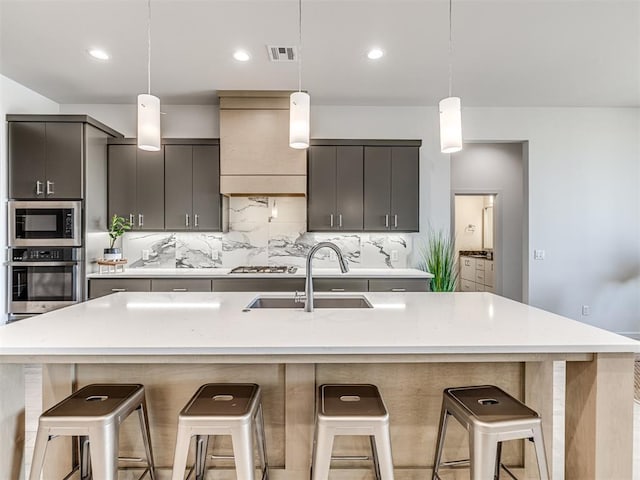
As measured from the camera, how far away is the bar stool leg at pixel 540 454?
140cm

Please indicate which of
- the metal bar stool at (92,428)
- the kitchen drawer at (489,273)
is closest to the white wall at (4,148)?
the metal bar stool at (92,428)

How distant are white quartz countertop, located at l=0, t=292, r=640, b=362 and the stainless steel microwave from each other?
1.85 m

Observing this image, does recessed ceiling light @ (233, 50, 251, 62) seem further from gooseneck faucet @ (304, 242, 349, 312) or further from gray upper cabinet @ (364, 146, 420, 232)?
gooseneck faucet @ (304, 242, 349, 312)

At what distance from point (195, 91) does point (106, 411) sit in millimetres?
3344

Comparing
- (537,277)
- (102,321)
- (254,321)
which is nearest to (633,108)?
(537,277)

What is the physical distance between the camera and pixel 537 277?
4.43 meters

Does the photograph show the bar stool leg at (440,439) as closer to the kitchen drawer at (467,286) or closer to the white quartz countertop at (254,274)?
the white quartz countertop at (254,274)

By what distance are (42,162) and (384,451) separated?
385 cm

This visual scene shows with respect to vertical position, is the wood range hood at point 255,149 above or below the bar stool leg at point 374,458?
above

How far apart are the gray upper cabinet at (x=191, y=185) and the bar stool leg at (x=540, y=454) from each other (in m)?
3.39

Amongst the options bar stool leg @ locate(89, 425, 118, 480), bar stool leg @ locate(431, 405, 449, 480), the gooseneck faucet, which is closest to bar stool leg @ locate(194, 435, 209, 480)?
bar stool leg @ locate(89, 425, 118, 480)

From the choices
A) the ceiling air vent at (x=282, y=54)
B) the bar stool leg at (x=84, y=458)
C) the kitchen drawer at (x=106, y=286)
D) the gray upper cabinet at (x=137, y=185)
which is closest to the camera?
the bar stool leg at (x=84, y=458)

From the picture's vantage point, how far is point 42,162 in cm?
354

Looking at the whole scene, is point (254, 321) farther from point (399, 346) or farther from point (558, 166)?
point (558, 166)
